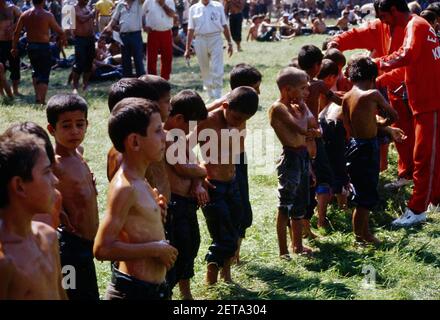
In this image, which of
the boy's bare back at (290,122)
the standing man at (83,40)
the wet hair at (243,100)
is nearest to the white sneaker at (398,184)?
the boy's bare back at (290,122)

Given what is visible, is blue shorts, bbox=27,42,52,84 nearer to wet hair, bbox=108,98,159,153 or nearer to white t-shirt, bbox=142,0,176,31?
white t-shirt, bbox=142,0,176,31

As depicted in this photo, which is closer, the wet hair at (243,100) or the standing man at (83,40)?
the wet hair at (243,100)

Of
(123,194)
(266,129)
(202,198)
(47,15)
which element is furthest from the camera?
(47,15)

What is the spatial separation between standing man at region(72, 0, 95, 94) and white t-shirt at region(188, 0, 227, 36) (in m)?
1.91

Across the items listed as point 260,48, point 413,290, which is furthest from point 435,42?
point 260,48

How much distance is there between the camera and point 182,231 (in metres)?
4.37

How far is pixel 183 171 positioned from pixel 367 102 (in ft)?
6.69

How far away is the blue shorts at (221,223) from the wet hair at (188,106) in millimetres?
596

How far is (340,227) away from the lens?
632 centimetres

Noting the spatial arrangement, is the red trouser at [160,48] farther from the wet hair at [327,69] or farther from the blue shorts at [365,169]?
the blue shorts at [365,169]

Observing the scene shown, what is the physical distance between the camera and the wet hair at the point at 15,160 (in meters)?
2.60

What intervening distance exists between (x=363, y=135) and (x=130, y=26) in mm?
7292

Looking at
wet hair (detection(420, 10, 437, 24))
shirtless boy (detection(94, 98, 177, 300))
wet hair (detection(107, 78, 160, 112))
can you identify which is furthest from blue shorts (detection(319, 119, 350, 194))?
shirtless boy (detection(94, 98, 177, 300))

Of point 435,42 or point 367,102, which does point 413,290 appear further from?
point 435,42
